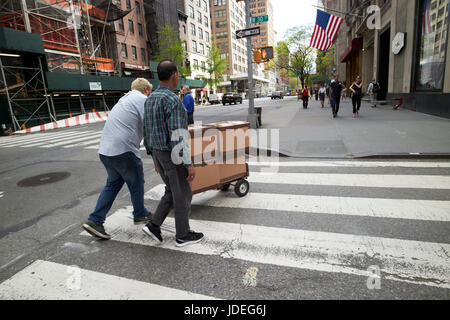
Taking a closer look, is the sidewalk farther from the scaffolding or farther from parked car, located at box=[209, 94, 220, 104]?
parked car, located at box=[209, 94, 220, 104]

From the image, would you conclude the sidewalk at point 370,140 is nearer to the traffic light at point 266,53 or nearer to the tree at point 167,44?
the traffic light at point 266,53

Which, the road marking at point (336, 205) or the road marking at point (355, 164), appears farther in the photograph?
the road marking at point (355, 164)

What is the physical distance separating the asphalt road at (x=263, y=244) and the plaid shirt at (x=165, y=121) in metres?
1.23

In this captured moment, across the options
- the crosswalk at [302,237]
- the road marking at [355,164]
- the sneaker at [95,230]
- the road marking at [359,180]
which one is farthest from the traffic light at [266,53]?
the sneaker at [95,230]

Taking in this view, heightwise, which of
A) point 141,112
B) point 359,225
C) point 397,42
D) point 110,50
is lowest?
point 359,225

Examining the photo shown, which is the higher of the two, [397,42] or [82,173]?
[397,42]

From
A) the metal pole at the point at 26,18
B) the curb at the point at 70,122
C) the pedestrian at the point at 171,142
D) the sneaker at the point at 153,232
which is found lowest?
the sneaker at the point at 153,232

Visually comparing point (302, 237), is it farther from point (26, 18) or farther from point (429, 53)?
point (26, 18)

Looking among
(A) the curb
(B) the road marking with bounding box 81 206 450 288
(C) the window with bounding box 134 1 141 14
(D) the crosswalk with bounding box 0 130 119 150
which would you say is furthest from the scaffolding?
(B) the road marking with bounding box 81 206 450 288

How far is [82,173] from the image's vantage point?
7145mm

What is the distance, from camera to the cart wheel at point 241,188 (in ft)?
15.8
